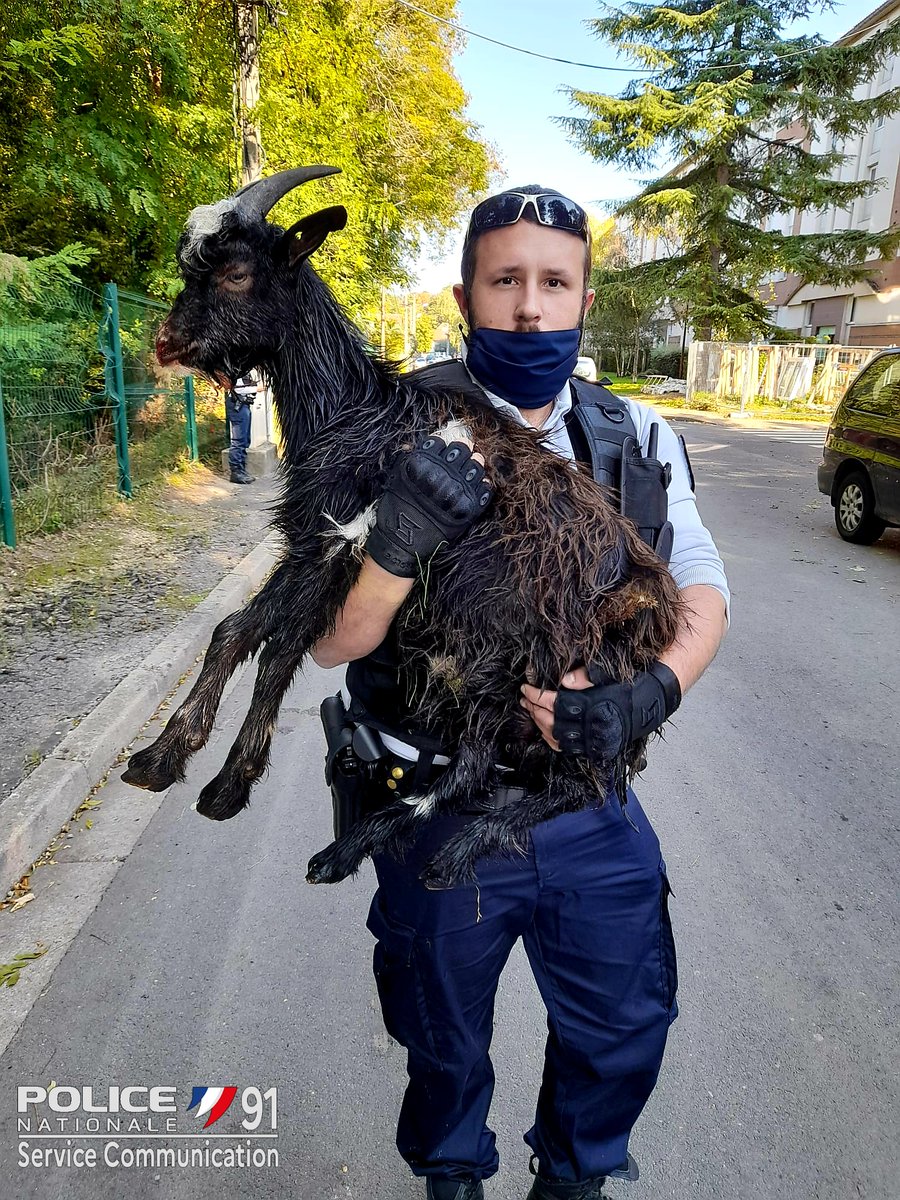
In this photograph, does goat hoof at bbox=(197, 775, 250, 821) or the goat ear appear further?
goat hoof at bbox=(197, 775, 250, 821)

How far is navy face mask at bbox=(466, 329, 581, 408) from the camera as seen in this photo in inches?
72.7

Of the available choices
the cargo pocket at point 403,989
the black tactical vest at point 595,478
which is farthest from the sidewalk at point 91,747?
the cargo pocket at point 403,989

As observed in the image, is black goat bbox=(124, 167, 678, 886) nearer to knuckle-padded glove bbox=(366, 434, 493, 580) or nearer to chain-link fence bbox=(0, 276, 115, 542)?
knuckle-padded glove bbox=(366, 434, 493, 580)

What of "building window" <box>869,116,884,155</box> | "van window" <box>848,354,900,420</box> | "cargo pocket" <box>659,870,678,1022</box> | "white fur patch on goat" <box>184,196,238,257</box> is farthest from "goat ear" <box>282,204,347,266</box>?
"building window" <box>869,116,884,155</box>

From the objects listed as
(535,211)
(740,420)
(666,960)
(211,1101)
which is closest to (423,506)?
(535,211)

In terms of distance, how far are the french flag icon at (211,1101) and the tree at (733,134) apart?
1240 inches

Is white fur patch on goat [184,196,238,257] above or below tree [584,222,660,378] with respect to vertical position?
below

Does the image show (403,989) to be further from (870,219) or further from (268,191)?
(870,219)

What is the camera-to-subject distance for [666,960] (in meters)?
1.82

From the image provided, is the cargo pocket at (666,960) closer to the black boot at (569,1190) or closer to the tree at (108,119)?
the black boot at (569,1190)

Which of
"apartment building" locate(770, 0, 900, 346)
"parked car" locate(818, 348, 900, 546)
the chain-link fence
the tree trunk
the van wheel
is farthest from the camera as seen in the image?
"apartment building" locate(770, 0, 900, 346)

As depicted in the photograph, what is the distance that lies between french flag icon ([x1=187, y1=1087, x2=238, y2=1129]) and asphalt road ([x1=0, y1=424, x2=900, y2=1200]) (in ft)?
0.10

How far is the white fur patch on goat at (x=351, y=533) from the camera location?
5.60ft

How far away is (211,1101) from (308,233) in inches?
97.9
